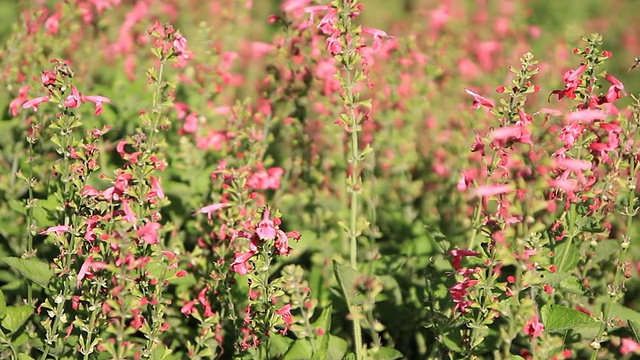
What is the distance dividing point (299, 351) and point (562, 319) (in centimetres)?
105

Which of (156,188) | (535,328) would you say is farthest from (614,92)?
(156,188)

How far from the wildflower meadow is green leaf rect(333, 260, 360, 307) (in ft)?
0.05

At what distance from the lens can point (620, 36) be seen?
11.2 metres

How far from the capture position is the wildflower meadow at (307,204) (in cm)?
278

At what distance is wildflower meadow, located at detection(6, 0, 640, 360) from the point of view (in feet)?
Result: 9.11

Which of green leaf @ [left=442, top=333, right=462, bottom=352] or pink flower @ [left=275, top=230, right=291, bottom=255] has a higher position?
pink flower @ [left=275, top=230, right=291, bottom=255]

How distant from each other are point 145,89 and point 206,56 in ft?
1.61

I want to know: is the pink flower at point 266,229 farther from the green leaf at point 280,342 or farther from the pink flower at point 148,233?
the green leaf at point 280,342

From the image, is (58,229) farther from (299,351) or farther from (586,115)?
(586,115)

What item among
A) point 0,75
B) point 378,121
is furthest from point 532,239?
point 0,75

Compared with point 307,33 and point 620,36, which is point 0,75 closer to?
point 307,33

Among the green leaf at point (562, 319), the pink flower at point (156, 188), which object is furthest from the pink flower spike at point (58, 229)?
the green leaf at point (562, 319)

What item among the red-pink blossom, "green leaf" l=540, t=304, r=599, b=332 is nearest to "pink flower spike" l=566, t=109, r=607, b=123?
"green leaf" l=540, t=304, r=599, b=332

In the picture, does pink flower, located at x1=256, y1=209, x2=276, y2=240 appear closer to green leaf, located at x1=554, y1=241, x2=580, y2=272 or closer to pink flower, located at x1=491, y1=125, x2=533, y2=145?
pink flower, located at x1=491, y1=125, x2=533, y2=145
